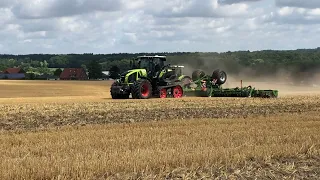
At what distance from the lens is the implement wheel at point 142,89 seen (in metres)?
25.9

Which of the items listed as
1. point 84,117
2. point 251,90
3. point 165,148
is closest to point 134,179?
point 165,148

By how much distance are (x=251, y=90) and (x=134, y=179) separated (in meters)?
23.5

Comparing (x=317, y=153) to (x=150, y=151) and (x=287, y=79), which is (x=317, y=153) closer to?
(x=150, y=151)

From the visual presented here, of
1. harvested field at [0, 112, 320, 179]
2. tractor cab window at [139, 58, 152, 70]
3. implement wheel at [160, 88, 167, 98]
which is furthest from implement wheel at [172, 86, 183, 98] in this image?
harvested field at [0, 112, 320, 179]

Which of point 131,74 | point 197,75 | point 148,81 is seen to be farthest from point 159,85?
point 197,75

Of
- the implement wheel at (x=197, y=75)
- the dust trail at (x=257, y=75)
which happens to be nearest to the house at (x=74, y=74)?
the dust trail at (x=257, y=75)

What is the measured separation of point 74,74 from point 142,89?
273 ft

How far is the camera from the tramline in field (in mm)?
26406

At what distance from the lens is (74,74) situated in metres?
107

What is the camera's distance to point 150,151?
866cm

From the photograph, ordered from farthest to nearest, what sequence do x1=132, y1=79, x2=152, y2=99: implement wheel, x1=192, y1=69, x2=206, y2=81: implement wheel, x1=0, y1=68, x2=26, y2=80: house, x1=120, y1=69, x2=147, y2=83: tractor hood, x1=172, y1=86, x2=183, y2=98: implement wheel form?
x1=0, y1=68, x2=26, y2=80: house < x1=192, y1=69, x2=206, y2=81: implement wheel < x1=172, y1=86, x2=183, y2=98: implement wheel < x1=120, y1=69, x2=147, y2=83: tractor hood < x1=132, y1=79, x2=152, y2=99: implement wheel

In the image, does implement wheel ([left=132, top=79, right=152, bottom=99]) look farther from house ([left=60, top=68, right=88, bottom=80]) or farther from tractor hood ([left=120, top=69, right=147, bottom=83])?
house ([left=60, top=68, right=88, bottom=80])

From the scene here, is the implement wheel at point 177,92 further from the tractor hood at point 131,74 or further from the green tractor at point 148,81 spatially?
the tractor hood at point 131,74

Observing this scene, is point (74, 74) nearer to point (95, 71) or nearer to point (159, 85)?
point (95, 71)
